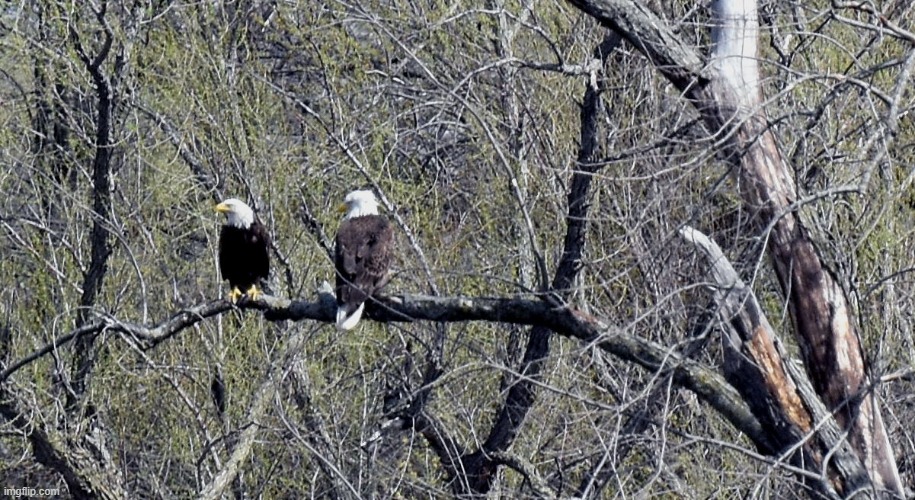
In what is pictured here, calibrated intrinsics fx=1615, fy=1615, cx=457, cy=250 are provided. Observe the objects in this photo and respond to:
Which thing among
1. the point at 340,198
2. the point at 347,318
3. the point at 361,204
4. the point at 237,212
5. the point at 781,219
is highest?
the point at 781,219

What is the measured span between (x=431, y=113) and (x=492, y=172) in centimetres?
53

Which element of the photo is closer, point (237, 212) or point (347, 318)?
point (347, 318)

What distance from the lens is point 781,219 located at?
18.2 ft

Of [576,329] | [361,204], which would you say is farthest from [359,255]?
[576,329]

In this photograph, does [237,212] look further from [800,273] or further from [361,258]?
[800,273]

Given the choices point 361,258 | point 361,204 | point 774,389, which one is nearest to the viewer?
point 774,389

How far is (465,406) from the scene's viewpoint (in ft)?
25.2

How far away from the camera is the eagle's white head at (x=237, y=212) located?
7695mm

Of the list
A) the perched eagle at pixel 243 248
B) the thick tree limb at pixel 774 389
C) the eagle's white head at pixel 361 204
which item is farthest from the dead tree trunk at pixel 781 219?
the perched eagle at pixel 243 248

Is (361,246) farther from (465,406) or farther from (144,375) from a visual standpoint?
(144,375)

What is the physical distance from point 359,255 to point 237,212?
1055 millimetres

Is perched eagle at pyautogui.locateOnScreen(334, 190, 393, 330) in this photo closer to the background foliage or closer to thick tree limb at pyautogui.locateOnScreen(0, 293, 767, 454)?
the background foliage

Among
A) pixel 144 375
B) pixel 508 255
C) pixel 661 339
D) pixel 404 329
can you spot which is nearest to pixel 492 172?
pixel 508 255

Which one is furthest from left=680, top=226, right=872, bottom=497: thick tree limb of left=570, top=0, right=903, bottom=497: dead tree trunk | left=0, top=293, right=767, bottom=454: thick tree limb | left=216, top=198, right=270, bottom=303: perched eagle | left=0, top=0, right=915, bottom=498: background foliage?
left=216, top=198, right=270, bottom=303: perched eagle
